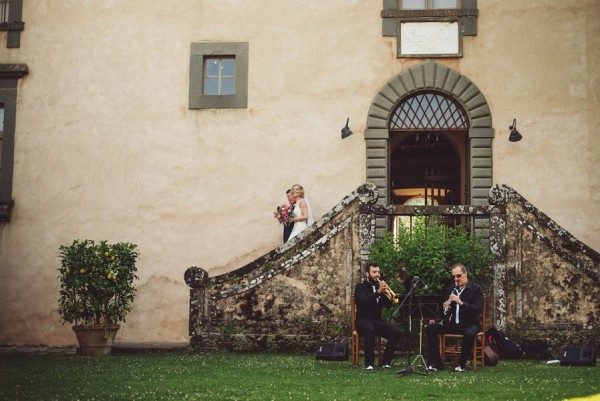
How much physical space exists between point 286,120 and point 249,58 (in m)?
1.29

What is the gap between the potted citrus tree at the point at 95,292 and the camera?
12843mm

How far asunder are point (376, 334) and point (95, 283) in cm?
423

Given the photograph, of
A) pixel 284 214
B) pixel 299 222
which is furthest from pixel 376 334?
pixel 284 214

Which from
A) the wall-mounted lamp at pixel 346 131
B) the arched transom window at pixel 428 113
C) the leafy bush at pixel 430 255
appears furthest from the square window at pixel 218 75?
the leafy bush at pixel 430 255

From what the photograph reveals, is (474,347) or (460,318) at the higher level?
(460,318)

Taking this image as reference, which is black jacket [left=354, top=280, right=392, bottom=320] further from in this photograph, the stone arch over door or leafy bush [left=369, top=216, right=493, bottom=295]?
the stone arch over door

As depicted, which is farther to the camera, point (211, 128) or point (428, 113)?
point (211, 128)

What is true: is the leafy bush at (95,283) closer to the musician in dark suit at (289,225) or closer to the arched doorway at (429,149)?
the musician in dark suit at (289,225)

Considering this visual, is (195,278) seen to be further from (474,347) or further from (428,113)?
(428,113)

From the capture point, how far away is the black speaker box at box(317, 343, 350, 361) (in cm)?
1124

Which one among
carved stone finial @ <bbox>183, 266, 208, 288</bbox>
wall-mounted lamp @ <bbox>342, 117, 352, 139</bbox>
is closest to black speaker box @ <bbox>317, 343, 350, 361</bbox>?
carved stone finial @ <bbox>183, 266, 208, 288</bbox>

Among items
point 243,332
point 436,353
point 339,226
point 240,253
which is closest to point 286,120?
point 240,253

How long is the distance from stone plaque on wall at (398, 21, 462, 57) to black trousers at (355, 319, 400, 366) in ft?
19.1

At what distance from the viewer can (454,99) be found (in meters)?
15.3
